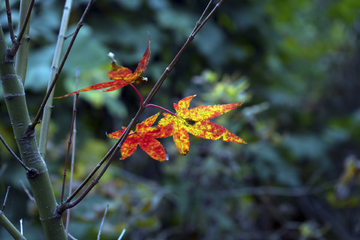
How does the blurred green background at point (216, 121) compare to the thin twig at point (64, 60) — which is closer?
the thin twig at point (64, 60)

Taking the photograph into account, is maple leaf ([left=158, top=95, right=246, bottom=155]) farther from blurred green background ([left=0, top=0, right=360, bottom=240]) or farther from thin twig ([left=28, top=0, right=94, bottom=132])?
blurred green background ([left=0, top=0, right=360, bottom=240])

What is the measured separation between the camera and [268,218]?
1463 mm

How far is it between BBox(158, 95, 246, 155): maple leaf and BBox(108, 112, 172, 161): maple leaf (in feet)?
0.04

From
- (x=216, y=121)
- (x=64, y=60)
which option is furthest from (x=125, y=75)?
(x=216, y=121)

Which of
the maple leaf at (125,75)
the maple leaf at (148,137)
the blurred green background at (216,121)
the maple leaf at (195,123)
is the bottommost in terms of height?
the blurred green background at (216,121)

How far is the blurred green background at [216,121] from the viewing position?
100 centimetres

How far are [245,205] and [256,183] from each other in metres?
0.25

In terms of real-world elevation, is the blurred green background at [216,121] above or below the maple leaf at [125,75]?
below

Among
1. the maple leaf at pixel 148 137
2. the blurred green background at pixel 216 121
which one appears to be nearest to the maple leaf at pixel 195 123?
the maple leaf at pixel 148 137

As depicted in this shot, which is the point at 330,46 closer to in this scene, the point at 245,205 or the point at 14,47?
the point at 245,205

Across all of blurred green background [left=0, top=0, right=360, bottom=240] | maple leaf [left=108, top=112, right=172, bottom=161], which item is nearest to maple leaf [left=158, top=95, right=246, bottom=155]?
maple leaf [left=108, top=112, right=172, bottom=161]

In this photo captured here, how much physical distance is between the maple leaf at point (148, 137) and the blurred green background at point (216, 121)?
2.04 feet

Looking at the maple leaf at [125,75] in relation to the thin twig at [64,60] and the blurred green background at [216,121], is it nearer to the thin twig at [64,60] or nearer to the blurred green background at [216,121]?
the thin twig at [64,60]

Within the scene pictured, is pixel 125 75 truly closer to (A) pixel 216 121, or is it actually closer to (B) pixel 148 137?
(B) pixel 148 137
